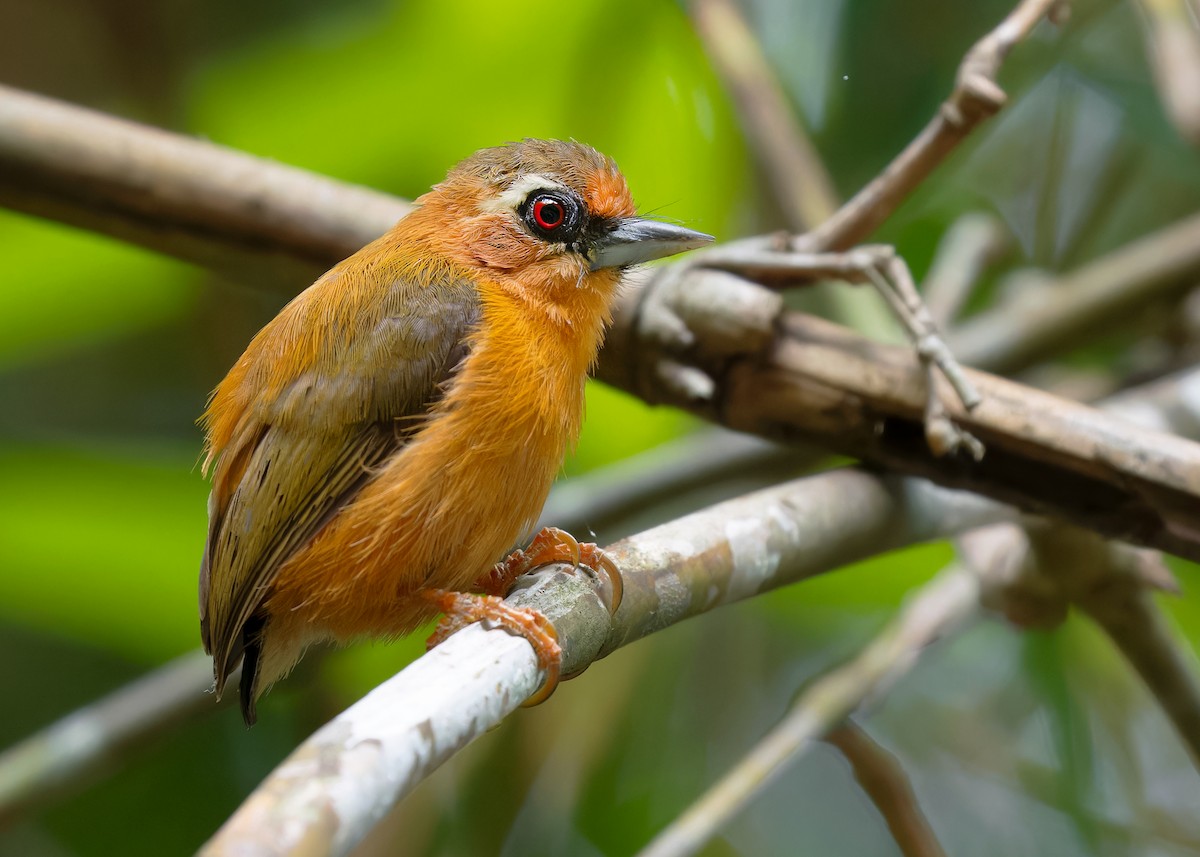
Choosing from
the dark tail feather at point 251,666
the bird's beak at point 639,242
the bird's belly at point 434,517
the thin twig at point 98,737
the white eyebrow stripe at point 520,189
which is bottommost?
the thin twig at point 98,737

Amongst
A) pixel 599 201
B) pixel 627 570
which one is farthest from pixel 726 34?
pixel 627 570

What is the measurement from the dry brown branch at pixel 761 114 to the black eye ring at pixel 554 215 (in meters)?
1.43

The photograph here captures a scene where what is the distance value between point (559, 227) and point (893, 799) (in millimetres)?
1507

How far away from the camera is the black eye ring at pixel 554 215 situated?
185 centimetres

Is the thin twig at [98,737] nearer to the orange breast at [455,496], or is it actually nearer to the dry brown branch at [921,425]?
the orange breast at [455,496]

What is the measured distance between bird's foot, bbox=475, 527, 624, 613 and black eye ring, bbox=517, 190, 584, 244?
518mm

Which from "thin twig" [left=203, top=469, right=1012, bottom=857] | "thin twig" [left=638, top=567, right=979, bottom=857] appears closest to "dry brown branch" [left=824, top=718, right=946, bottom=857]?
"thin twig" [left=638, top=567, right=979, bottom=857]

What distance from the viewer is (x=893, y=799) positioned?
2.39m

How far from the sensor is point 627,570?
1.48 m

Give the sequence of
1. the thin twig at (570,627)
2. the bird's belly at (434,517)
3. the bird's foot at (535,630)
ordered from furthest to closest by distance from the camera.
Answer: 1. the bird's belly at (434,517)
2. the bird's foot at (535,630)
3. the thin twig at (570,627)

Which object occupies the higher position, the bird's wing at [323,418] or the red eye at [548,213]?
the red eye at [548,213]

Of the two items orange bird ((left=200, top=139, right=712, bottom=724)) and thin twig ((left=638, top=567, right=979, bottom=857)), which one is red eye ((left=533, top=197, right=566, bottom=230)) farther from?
thin twig ((left=638, top=567, right=979, bottom=857))

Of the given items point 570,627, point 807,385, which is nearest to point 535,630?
point 570,627

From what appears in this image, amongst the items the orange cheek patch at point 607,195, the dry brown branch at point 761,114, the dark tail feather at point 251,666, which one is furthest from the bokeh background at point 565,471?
the dark tail feather at point 251,666
